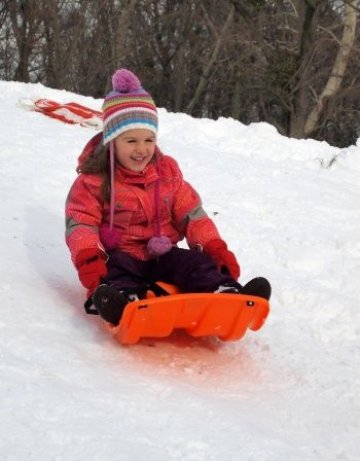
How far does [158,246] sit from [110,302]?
19.1 inches

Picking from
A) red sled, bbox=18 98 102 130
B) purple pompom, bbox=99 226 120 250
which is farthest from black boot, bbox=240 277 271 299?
red sled, bbox=18 98 102 130

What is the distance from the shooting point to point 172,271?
2.47 metres

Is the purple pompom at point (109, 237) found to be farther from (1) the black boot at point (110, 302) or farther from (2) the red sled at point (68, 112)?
(2) the red sled at point (68, 112)

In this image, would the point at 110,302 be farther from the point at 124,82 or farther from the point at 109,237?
the point at 124,82

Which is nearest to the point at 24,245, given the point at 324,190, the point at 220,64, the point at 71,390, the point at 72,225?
the point at 72,225

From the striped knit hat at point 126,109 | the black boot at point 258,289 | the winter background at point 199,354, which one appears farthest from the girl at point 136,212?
the winter background at point 199,354

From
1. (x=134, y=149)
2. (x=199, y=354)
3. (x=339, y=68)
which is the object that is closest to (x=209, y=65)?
(x=339, y=68)

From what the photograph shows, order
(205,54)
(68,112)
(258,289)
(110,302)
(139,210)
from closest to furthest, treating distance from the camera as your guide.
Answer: (110,302)
(258,289)
(139,210)
(68,112)
(205,54)

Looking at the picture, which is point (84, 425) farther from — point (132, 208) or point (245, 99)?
point (245, 99)

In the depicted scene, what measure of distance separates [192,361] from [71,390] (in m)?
0.54

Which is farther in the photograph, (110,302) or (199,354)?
(199,354)

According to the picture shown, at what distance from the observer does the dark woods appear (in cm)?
1306

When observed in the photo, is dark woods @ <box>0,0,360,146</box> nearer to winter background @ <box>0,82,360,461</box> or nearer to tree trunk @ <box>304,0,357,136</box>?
tree trunk @ <box>304,0,357,136</box>

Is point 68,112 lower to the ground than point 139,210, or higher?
lower
